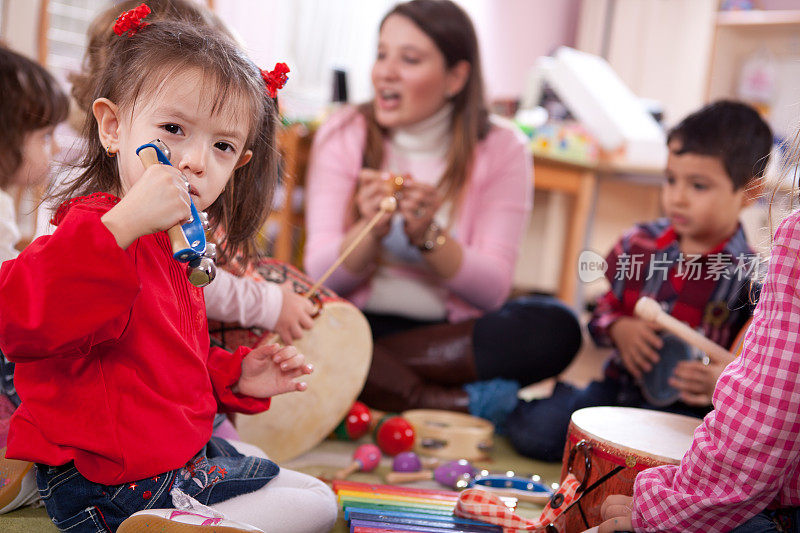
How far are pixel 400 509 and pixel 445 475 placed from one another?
262 millimetres

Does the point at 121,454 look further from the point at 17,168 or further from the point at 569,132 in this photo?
the point at 569,132

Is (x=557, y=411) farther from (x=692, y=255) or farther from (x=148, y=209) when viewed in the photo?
(x=148, y=209)

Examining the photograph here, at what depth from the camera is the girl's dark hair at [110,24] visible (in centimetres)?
122

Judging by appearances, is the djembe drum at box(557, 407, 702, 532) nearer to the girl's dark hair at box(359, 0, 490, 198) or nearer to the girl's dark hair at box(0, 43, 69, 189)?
the girl's dark hair at box(359, 0, 490, 198)

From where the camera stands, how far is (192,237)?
75 centimetres

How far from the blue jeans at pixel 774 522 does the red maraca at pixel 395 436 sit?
2.35 feet

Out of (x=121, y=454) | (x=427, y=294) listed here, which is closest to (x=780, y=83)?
(x=427, y=294)

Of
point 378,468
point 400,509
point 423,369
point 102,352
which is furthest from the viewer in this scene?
point 423,369

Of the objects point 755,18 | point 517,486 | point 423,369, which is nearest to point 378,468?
point 517,486

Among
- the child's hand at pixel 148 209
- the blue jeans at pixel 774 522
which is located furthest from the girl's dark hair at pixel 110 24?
the blue jeans at pixel 774 522

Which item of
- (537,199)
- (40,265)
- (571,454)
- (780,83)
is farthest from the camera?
(537,199)

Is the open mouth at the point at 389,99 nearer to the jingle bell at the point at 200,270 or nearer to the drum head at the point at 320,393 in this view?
the drum head at the point at 320,393

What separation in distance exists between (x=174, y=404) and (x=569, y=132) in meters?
2.00

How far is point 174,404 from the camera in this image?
870 mm
